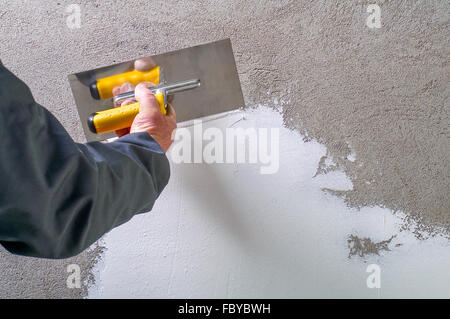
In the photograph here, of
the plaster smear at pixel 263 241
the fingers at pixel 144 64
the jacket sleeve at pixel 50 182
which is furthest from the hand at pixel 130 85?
the jacket sleeve at pixel 50 182

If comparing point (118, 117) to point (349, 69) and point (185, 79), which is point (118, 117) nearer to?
point (185, 79)

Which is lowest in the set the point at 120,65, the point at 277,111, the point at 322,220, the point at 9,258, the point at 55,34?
the point at 9,258

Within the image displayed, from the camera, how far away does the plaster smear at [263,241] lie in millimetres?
1007

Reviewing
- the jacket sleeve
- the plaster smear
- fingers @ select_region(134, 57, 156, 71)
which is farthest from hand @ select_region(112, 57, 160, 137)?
the jacket sleeve

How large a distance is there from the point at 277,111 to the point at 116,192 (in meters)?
Result: 0.55

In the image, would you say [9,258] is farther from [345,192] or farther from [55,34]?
[345,192]

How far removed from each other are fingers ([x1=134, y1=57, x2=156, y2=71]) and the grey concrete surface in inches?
1.5

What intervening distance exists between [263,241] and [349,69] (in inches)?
21.2

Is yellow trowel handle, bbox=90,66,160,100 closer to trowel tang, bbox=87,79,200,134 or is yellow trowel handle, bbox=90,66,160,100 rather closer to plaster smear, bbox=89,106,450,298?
trowel tang, bbox=87,79,200,134

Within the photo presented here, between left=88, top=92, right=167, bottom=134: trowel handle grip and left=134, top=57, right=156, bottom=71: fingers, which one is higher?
left=134, top=57, right=156, bottom=71: fingers

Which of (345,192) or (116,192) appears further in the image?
(345,192)

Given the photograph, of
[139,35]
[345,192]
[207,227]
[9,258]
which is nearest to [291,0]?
[139,35]

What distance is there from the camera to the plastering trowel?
100cm

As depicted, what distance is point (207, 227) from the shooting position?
104 centimetres
